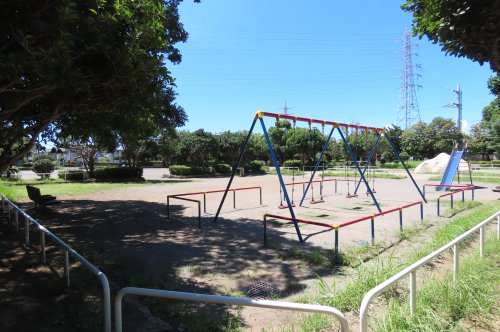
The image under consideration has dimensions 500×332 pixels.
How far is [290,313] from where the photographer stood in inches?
160

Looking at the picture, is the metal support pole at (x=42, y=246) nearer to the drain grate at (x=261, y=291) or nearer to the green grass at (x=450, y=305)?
the drain grate at (x=261, y=291)

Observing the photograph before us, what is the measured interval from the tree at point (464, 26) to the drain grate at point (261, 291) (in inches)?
169

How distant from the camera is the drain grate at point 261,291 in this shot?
4634 millimetres

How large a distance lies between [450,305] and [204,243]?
506cm

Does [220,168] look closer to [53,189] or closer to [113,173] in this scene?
[113,173]

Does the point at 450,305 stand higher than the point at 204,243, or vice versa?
the point at 450,305

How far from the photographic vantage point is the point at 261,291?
15.9 feet

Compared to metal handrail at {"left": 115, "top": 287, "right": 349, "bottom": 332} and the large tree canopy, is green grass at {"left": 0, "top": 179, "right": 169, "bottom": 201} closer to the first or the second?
the large tree canopy

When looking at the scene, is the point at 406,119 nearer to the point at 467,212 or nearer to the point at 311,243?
the point at 467,212

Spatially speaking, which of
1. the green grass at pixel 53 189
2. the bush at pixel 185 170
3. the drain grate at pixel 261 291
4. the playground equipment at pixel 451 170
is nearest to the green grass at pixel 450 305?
the drain grate at pixel 261 291

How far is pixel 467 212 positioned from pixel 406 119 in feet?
190

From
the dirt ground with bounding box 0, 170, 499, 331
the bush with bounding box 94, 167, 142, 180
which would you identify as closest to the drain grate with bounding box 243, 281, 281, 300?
the dirt ground with bounding box 0, 170, 499, 331

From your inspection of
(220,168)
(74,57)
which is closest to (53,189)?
(74,57)

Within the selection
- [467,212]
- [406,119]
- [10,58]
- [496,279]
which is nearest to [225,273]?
[496,279]
